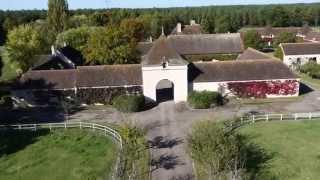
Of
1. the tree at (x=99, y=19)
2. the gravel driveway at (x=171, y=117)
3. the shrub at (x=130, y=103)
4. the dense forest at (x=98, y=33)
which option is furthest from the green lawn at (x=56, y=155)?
the tree at (x=99, y=19)

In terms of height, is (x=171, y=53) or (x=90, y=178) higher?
(x=171, y=53)

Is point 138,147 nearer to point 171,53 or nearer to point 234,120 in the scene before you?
point 234,120

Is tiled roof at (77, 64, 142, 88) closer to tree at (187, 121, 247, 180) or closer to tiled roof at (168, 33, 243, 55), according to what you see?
tree at (187, 121, 247, 180)

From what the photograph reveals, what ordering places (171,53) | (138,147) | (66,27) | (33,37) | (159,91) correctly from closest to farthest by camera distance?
(138,147), (171,53), (159,91), (33,37), (66,27)

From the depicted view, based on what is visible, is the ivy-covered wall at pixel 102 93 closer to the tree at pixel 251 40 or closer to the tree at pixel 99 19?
the tree at pixel 251 40

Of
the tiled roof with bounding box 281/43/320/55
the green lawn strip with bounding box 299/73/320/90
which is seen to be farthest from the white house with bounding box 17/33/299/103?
the tiled roof with bounding box 281/43/320/55

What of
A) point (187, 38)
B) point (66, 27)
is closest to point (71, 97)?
point (187, 38)

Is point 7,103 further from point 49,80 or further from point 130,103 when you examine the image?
point 130,103
